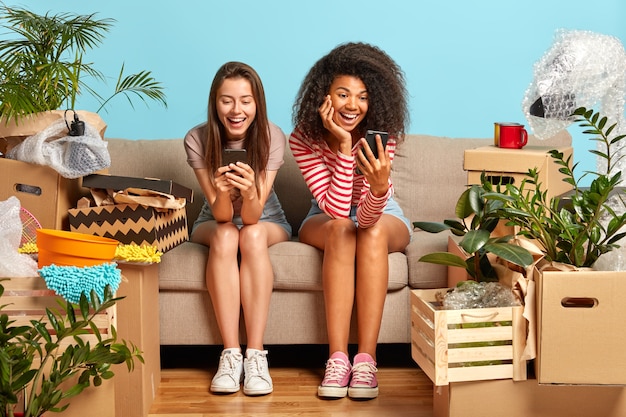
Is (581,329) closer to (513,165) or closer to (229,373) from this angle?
(513,165)

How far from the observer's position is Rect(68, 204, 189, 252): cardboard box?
2549mm

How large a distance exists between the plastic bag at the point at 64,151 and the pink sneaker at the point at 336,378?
2.69ft

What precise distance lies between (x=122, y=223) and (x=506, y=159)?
1.01 m

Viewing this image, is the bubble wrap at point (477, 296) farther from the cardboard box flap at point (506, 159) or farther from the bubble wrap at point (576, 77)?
the bubble wrap at point (576, 77)

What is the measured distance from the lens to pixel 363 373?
2.71 m

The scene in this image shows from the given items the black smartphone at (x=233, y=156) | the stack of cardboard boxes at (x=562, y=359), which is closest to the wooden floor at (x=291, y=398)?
the stack of cardboard boxes at (x=562, y=359)

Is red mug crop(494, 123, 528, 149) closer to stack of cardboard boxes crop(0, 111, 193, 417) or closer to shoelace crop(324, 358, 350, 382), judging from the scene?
shoelace crop(324, 358, 350, 382)

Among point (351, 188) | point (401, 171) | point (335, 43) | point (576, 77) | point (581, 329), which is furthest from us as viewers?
point (335, 43)

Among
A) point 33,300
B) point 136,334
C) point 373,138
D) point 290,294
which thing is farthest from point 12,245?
point 373,138

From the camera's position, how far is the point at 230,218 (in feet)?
9.24

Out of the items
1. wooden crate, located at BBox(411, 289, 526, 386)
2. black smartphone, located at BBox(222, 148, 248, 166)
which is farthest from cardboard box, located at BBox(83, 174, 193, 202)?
wooden crate, located at BBox(411, 289, 526, 386)

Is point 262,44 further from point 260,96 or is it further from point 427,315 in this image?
point 427,315

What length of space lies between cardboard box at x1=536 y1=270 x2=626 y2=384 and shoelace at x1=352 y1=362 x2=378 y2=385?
585 mm

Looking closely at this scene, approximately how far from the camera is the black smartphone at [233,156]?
263cm
